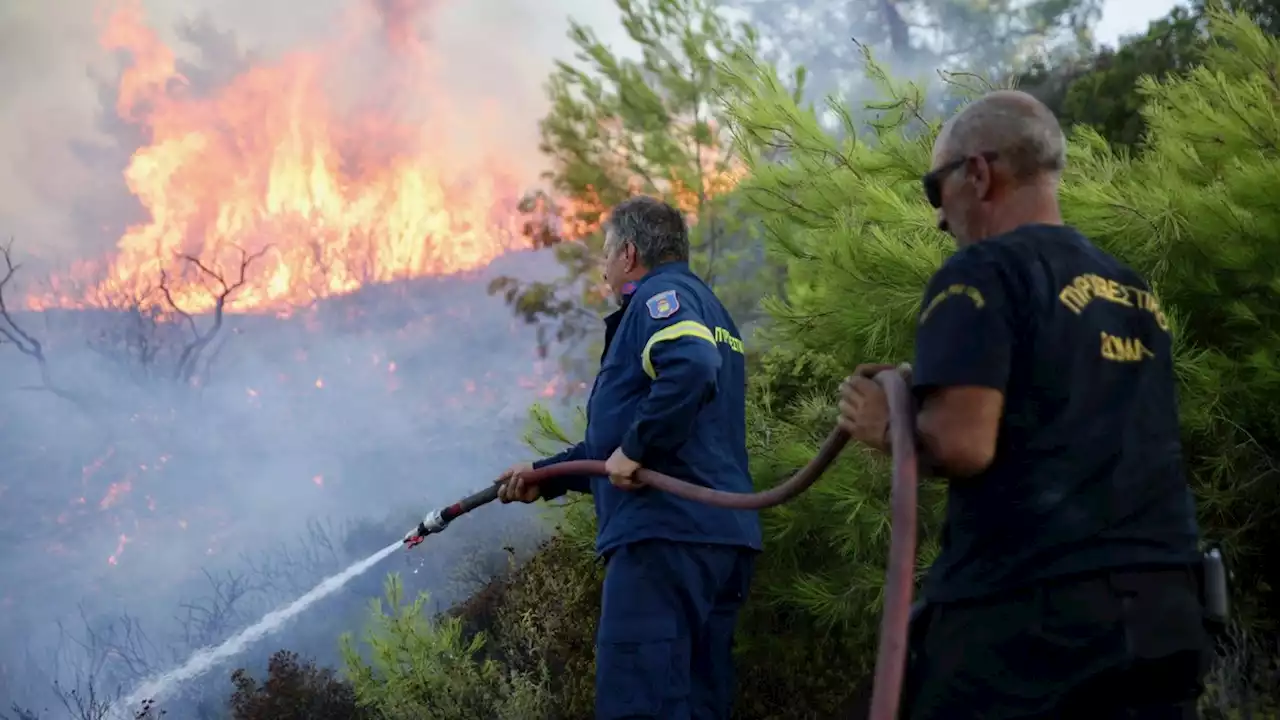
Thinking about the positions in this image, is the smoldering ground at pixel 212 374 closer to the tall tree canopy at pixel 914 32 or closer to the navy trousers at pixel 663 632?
the navy trousers at pixel 663 632

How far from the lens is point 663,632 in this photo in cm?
282

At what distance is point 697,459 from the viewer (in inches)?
117

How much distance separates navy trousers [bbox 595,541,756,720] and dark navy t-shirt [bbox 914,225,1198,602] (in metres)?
1.31

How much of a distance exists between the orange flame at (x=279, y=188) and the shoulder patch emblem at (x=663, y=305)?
18.7 ft

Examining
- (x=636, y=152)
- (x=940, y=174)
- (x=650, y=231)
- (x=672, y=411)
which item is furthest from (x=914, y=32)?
(x=940, y=174)

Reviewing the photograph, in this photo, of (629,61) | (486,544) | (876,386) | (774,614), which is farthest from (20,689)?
(629,61)

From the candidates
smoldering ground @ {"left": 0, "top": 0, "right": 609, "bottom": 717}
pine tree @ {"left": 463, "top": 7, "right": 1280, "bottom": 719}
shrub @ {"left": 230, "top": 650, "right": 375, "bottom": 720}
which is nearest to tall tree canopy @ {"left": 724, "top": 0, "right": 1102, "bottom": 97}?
smoldering ground @ {"left": 0, "top": 0, "right": 609, "bottom": 717}

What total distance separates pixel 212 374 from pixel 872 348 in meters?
5.46

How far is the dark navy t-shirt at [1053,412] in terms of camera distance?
5.19 feet

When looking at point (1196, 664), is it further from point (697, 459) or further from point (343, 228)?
point (343, 228)

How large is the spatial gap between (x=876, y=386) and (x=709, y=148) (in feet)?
25.2

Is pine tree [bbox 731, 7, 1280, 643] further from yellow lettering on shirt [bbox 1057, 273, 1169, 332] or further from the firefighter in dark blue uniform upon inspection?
yellow lettering on shirt [bbox 1057, 273, 1169, 332]

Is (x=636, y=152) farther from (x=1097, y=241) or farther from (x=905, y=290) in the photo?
(x=1097, y=241)

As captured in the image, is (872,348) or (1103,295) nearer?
(1103,295)
